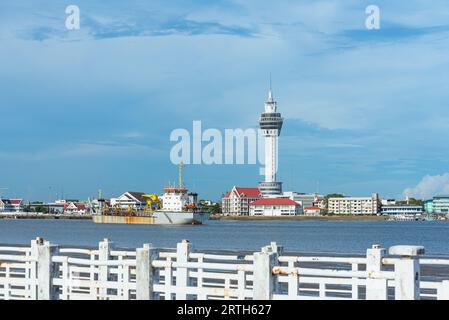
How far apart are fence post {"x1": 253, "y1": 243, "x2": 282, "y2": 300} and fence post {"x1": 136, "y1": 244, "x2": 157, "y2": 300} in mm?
1776

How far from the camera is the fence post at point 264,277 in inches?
453

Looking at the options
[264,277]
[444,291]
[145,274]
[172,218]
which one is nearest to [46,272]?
[145,274]

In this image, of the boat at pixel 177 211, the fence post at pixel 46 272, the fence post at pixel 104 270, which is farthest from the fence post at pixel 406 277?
the boat at pixel 177 211

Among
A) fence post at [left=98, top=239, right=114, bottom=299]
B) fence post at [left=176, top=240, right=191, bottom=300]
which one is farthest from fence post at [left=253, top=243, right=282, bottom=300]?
fence post at [left=98, top=239, right=114, bottom=299]

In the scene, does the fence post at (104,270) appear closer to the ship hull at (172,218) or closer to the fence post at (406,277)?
the fence post at (406,277)

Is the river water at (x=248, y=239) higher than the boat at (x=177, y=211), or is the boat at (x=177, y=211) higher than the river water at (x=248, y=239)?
the boat at (x=177, y=211)

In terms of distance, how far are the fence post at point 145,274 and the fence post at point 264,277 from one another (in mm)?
1776

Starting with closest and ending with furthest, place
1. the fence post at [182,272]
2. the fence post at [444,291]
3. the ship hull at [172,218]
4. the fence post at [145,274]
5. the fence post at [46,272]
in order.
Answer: the fence post at [444,291], the fence post at [145,274], the fence post at [182,272], the fence post at [46,272], the ship hull at [172,218]

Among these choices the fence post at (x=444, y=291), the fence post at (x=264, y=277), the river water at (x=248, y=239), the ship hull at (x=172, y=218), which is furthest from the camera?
the ship hull at (x=172, y=218)
